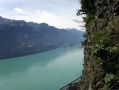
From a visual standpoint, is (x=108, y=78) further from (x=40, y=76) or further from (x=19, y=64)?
(x=19, y=64)

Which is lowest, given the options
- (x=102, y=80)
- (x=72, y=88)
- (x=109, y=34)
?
(x=72, y=88)

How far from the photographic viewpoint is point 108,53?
34.4 ft

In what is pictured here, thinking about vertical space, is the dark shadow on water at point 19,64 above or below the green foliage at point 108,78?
below

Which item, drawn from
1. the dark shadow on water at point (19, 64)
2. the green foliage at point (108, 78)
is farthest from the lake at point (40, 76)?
the green foliage at point (108, 78)

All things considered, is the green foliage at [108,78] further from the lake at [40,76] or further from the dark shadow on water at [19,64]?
the dark shadow on water at [19,64]

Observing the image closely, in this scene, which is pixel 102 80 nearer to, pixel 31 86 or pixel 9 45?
pixel 31 86

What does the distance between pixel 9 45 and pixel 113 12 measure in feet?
628

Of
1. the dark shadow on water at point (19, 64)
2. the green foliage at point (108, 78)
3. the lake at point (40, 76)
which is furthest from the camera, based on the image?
the dark shadow on water at point (19, 64)

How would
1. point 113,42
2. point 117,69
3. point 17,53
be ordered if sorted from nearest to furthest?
point 117,69 < point 113,42 < point 17,53

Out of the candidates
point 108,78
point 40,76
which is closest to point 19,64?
point 40,76

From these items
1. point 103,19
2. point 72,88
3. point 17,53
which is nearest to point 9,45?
point 17,53

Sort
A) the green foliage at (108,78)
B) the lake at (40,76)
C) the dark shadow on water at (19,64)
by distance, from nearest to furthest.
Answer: the green foliage at (108,78), the lake at (40,76), the dark shadow on water at (19,64)

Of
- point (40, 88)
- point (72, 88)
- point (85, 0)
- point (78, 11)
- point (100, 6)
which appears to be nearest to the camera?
point (100, 6)

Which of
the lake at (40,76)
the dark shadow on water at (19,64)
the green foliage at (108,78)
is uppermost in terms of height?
the green foliage at (108,78)
